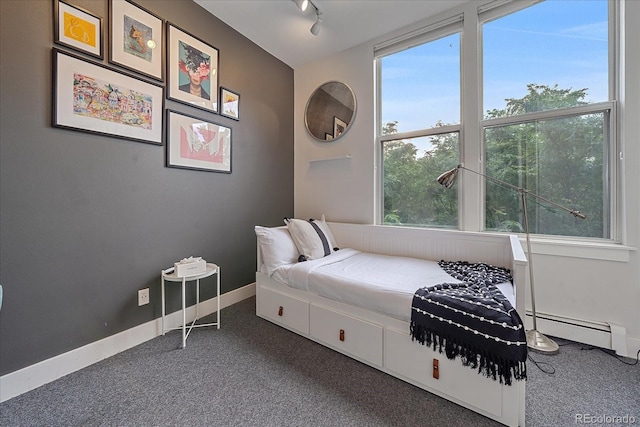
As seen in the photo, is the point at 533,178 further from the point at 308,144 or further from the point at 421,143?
the point at 308,144

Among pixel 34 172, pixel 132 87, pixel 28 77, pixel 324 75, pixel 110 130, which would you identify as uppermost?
pixel 324 75

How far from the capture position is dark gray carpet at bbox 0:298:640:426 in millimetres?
1296

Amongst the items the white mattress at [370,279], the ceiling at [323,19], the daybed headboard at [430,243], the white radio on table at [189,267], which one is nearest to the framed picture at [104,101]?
the white radio on table at [189,267]

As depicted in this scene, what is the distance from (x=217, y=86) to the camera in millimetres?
2502

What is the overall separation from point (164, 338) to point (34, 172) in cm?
140

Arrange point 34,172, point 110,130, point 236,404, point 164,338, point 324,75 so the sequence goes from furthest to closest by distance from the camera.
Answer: point 324,75 < point 164,338 < point 110,130 < point 34,172 < point 236,404

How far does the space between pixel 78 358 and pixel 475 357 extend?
2364 mm

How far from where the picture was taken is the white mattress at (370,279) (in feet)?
5.24

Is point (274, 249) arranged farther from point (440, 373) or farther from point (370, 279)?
point (440, 373)

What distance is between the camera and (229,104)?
261 cm

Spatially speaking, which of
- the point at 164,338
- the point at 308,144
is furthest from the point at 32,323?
the point at 308,144

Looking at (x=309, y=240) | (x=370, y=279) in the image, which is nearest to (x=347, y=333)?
(x=370, y=279)

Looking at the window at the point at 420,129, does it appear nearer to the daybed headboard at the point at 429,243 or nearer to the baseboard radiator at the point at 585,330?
the daybed headboard at the point at 429,243
